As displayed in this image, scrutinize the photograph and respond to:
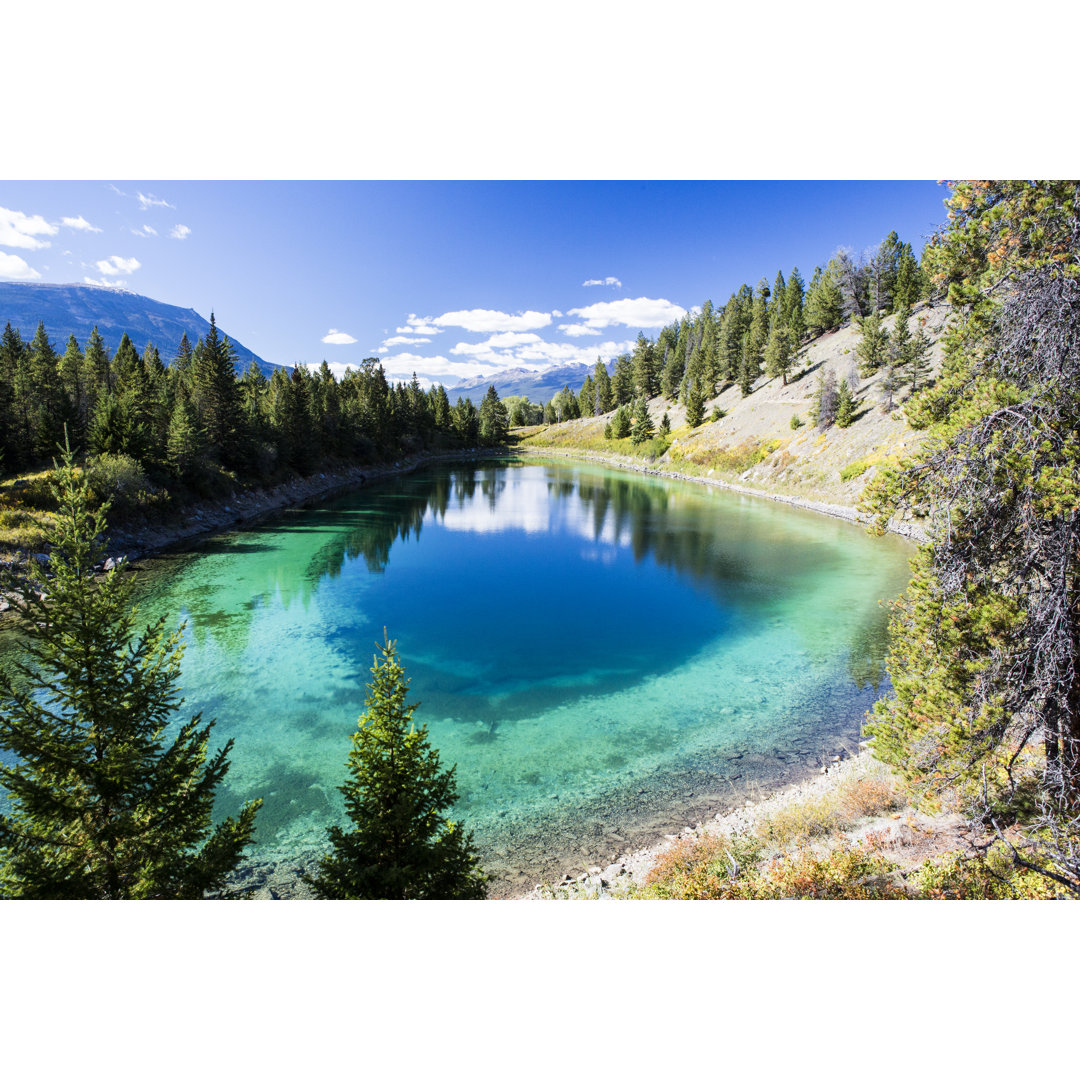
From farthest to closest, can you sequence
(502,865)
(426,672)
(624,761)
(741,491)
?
(741,491) < (426,672) < (624,761) < (502,865)

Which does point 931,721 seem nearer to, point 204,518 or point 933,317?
point 204,518

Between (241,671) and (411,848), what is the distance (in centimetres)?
1398

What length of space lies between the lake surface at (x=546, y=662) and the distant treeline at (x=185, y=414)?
992 centimetres

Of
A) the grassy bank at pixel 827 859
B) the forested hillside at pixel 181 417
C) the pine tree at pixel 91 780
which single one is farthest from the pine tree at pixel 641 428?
the pine tree at pixel 91 780

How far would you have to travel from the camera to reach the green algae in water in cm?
1273

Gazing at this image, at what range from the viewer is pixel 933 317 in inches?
2559

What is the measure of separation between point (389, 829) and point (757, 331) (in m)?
103

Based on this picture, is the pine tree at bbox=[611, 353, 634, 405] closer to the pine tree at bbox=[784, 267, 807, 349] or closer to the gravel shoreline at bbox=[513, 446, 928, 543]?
the gravel shoreline at bbox=[513, 446, 928, 543]

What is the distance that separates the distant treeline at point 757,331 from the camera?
263 feet

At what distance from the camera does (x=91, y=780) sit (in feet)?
22.3

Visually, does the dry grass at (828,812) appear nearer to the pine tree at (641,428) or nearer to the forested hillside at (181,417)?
the forested hillside at (181,417)

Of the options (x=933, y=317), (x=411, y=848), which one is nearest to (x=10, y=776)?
(x=411, y=848)

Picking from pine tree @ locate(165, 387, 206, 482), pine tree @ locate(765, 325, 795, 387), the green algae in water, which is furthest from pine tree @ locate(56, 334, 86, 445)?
pine tree @ locate(765, 325, 795, 387)

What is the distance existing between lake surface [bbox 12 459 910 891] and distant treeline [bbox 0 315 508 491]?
32.5 ft
